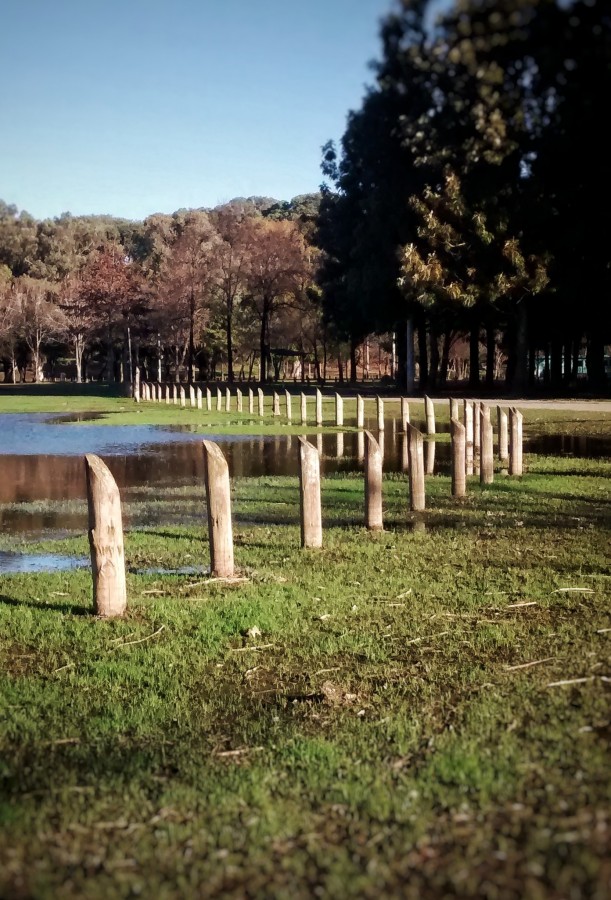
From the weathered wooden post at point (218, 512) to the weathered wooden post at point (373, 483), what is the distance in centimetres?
308

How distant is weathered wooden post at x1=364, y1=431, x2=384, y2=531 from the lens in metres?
13.3

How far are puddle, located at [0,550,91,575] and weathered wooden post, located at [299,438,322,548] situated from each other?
8.86ft

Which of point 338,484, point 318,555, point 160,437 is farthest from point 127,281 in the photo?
point 318,555

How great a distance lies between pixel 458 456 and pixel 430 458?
8300mm

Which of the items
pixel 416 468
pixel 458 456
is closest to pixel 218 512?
pixel 416 468

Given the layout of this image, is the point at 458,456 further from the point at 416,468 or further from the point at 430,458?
the point at 430,458

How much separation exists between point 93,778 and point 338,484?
14.8 m

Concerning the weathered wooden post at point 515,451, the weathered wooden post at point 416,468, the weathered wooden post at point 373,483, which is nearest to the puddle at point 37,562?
the weathered wooden post at point 373,483

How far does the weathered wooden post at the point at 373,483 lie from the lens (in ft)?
43.5

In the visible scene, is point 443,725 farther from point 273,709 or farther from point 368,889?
point 368,889

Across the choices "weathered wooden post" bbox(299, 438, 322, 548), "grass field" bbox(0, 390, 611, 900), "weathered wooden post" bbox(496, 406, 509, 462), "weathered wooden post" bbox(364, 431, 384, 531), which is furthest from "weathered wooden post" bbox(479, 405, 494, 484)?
"weathered wooden post" bbox(299, 438, 322, 548)

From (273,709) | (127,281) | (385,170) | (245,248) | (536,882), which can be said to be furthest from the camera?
(127,281)

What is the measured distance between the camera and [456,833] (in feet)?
13.6

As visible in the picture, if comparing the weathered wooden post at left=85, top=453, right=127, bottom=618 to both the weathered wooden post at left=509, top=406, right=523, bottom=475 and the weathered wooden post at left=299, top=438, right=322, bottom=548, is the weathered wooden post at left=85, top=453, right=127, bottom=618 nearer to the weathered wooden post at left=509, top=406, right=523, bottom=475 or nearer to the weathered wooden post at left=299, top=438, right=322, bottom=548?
the weathered wooden post at left=299, top=438, right=322, bottom=548
